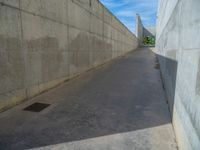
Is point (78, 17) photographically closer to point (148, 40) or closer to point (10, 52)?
point (10, 52)

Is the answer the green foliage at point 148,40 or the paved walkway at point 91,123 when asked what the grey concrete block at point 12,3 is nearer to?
the paved walkway at point 91,123

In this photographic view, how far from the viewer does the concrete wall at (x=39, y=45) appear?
2.61 meters

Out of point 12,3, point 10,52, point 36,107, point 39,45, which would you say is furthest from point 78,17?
point 36,107

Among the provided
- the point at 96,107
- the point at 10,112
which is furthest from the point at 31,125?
the point at 96,107

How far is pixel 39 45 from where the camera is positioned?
3.34m

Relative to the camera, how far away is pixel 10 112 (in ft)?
8.35

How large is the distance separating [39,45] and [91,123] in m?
2.00

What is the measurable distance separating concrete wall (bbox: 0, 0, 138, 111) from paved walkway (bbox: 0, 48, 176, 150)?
38cm

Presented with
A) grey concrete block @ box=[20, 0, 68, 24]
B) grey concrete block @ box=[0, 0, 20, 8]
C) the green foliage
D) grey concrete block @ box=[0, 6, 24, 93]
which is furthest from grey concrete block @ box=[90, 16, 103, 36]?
the green foliage

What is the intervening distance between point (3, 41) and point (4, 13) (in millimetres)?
428

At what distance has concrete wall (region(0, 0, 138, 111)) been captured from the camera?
2.61 meters

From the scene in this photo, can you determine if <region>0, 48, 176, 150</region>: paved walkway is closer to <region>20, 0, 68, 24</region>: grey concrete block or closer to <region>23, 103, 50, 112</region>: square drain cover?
<region>23, 103, 50, 112</region>: square drain cover

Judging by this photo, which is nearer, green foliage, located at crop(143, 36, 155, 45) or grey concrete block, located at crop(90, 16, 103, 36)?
grey concrete block, located at crop(90, 16, 103, 36)

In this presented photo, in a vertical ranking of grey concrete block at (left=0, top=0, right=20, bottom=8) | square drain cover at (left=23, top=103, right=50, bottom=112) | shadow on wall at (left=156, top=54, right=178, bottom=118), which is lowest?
square drain cover at (left=23, top=103, right=50, bottom=112)
